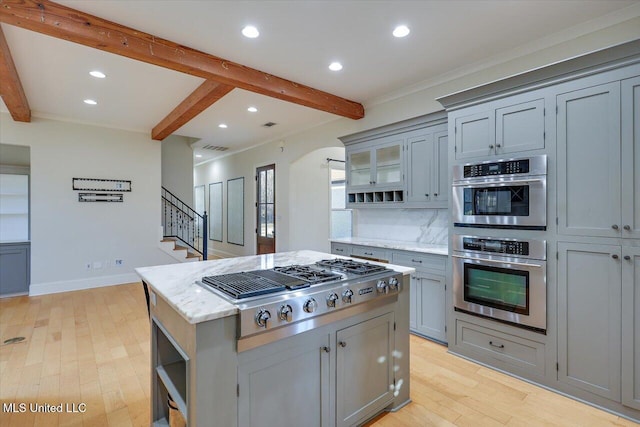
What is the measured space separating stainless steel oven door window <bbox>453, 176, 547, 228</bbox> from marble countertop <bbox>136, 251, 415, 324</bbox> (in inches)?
39.0

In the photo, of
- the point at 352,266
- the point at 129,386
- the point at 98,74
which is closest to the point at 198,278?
the point at 352,266

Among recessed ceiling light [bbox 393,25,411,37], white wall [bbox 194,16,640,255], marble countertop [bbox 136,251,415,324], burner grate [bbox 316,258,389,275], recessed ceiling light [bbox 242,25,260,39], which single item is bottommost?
marble countertop [bbox 136,251,415,324]

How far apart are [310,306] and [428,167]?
96.6 inches

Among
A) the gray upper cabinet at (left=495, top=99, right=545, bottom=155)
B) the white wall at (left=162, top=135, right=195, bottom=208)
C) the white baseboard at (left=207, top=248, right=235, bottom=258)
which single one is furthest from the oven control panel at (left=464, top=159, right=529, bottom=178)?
the white baseboard at (left=207, top=248, right=235, bottom=258)

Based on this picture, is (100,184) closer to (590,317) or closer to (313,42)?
→ (313,42)

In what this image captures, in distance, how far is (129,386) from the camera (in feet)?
8.02

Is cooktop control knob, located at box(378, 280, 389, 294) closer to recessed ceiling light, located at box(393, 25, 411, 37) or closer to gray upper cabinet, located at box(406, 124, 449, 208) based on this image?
gray upper cabinet, located at box(406, 124, 449, 208)

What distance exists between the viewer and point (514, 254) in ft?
8.30

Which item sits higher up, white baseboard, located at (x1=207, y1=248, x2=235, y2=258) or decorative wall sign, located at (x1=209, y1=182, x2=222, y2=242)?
decorative wall sign, located at (x1=209, y1=182, x2=222, y2=242)

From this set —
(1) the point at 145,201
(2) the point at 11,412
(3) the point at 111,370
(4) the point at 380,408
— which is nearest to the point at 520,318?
(4) the point at 380,408

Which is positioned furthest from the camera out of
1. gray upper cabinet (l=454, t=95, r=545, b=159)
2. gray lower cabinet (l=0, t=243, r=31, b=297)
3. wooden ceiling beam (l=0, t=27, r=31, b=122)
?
gray lower cabinet (l=0, t=243, r=31, b=297)

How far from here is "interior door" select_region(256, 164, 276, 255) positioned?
21.7ft

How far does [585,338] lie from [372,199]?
2527 millimetres

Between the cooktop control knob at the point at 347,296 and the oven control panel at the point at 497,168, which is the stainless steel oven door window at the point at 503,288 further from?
the cooktop control knob at the point at 347,296
